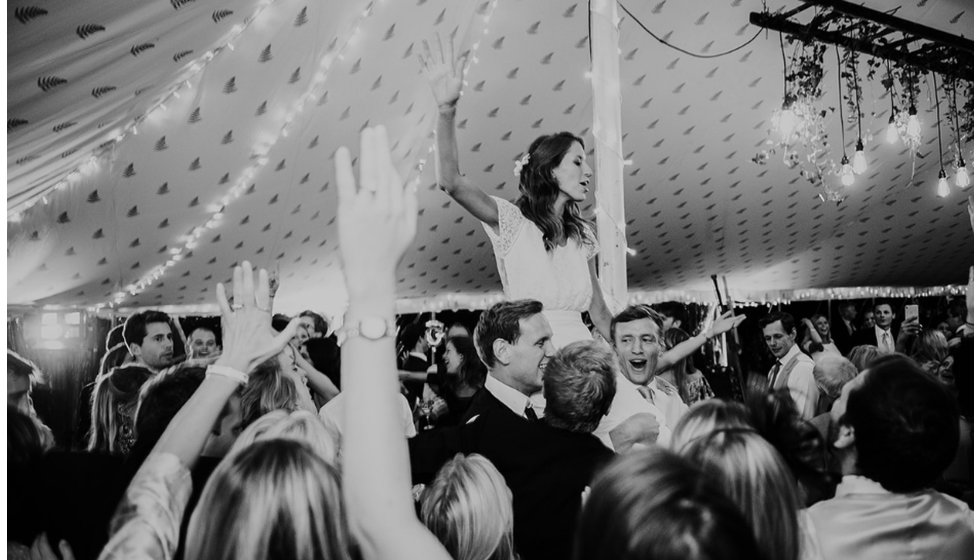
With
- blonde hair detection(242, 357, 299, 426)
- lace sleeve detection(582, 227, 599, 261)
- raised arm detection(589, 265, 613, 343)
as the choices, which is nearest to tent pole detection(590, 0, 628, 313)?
raised arm detection(589, 265, 613, 343)

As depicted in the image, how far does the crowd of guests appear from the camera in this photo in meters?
0.71

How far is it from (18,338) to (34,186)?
6.19ft

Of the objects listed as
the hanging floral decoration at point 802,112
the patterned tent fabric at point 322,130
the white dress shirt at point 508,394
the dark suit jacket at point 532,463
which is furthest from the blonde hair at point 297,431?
the hanging floral decoration at point 802,112

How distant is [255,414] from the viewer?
6.19ft

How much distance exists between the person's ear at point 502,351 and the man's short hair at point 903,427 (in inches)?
36.9

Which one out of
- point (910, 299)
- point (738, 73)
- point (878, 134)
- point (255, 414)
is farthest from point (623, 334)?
point (910, 299)

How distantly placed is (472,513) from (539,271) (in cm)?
116

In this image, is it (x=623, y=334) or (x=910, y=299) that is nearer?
(x=623, y=334)

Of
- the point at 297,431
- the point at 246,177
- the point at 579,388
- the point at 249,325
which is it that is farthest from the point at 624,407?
the point at 246,177

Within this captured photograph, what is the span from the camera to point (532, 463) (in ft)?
5.05

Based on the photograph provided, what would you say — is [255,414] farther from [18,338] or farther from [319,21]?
[18,338]

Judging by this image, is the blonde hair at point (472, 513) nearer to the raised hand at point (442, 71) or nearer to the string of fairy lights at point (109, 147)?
the raised hand at point (442, 71)

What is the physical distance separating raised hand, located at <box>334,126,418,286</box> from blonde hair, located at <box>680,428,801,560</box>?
18.7 inches

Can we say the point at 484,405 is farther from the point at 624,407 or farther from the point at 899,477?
the point at 899,477
